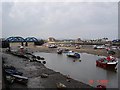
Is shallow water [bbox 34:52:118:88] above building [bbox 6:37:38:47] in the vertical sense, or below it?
below

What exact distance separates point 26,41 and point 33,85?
329ft

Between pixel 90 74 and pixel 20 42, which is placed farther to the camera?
pixel 20 42

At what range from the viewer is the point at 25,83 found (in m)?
23.1

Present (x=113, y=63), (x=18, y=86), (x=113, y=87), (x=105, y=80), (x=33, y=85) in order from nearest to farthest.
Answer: (x=18, y=86) < (x=33, y=85) < (x=113, y=87) < (x=105, y=80) < (x=113, y=63)

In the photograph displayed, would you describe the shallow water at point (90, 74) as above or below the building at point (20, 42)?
below

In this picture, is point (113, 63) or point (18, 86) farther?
point (113, 63)

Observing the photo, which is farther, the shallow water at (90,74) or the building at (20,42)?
the building at (20,42)

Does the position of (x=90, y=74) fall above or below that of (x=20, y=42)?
below

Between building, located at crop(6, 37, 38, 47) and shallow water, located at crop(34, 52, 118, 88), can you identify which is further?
building, located at crop(6, 37, 38, 47)

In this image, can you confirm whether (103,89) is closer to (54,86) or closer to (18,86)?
(54,86)

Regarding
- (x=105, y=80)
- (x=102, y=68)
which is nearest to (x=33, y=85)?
(x=105, y=80)

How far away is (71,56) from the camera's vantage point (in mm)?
64250

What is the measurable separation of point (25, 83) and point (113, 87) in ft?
33.5

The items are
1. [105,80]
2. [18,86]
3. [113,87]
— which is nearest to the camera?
[18,86]
